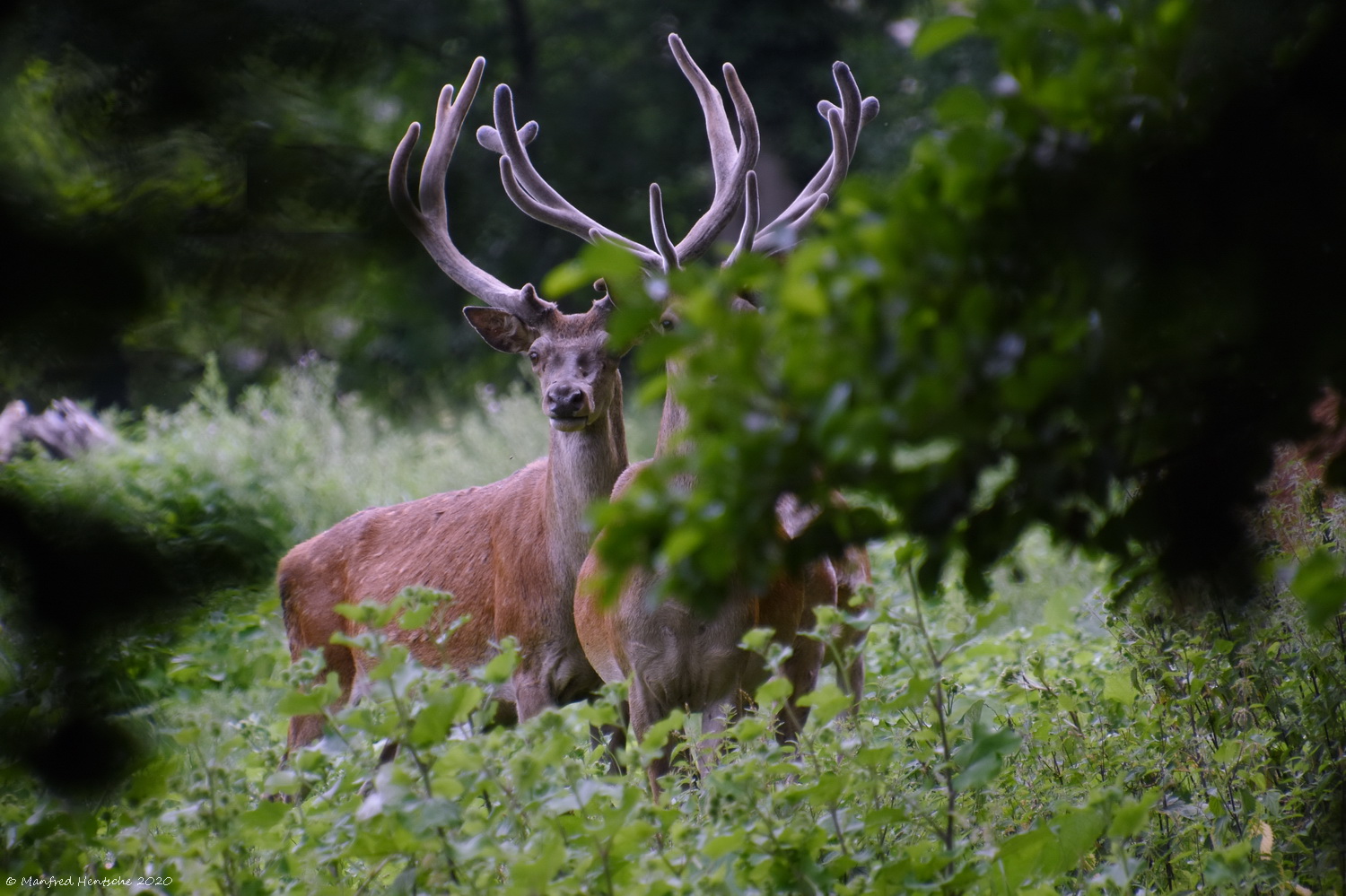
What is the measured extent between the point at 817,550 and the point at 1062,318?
1.35 ft

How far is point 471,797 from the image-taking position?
7.95 feet

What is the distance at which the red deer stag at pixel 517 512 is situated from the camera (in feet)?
16.3

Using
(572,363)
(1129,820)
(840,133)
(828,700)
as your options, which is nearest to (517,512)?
(572,363)

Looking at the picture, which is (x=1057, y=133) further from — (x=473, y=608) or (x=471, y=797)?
(x=473, y=608)

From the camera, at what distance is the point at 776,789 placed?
298cm

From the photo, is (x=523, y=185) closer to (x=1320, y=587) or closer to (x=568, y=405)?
(x=568, y=405)

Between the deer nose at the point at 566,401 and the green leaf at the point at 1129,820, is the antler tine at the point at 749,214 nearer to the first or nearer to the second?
the deer nose at the point at 566,401

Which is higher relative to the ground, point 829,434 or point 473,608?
point 829,434

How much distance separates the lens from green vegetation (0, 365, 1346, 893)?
7.36 feet

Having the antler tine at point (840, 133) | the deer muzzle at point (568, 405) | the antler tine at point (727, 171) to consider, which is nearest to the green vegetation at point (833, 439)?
the deer muzzle at point (568, 405)

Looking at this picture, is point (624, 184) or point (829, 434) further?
point (624, 184)

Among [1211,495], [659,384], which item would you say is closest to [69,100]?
[659,384]

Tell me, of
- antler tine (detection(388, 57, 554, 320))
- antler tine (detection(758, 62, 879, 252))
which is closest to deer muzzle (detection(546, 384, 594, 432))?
antler tine (detection(388, 57, 554, 320))

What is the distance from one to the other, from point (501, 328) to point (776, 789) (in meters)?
2.86
